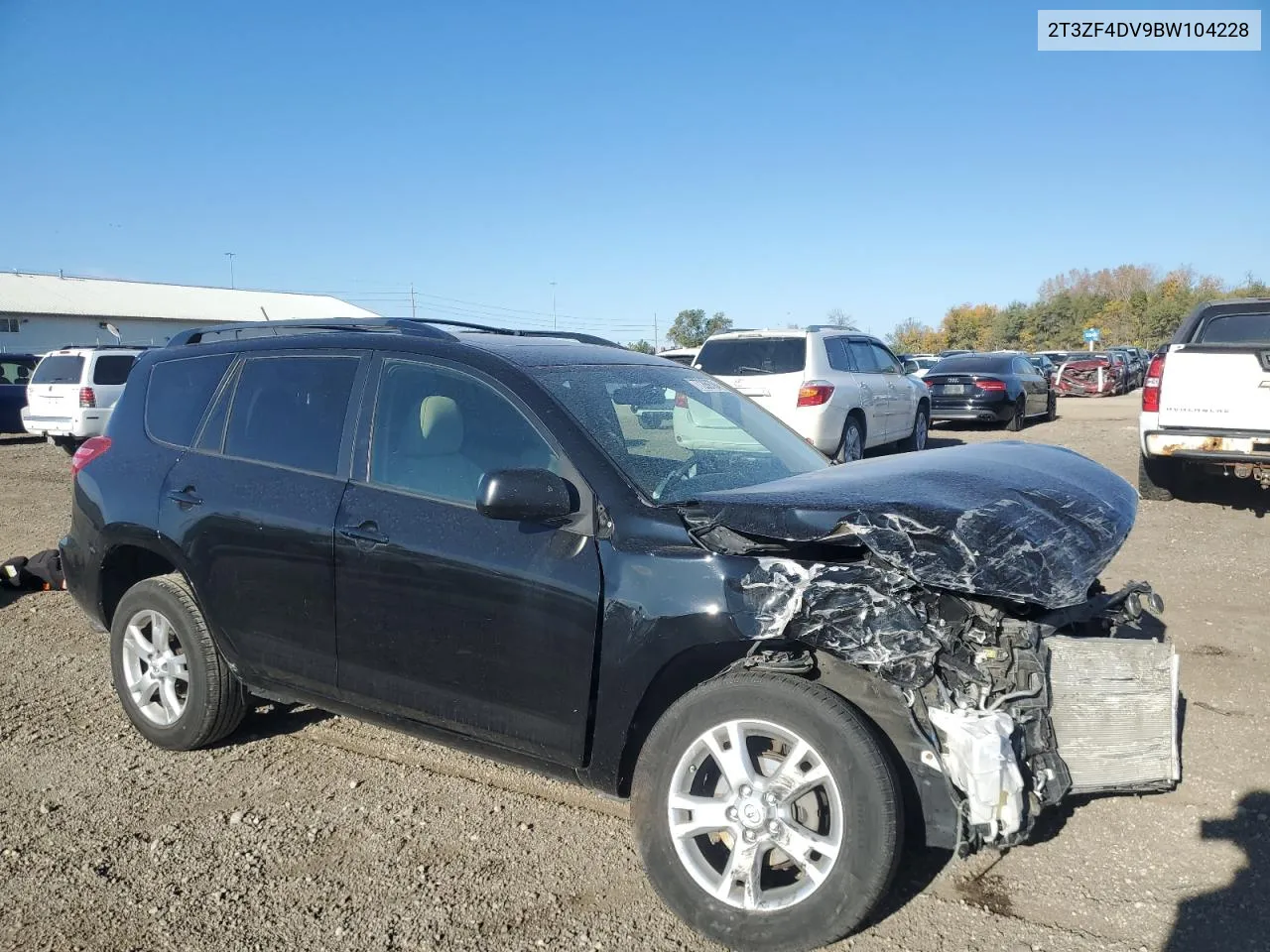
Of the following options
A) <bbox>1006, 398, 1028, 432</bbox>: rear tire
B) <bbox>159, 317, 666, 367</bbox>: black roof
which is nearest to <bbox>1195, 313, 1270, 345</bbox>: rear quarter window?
<bbox>159, 317, 666, 367</bbox>: black roof

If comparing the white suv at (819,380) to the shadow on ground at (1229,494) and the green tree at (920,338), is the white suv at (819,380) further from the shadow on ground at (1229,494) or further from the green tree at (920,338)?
the green tree at (920,338)

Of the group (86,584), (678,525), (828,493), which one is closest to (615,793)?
(678,525)

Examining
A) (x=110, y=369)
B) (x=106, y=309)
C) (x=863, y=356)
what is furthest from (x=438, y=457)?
(x=106, y=309)

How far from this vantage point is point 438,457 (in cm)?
368

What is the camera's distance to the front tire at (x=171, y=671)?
424 centimetres

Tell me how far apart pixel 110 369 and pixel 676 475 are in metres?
16.8

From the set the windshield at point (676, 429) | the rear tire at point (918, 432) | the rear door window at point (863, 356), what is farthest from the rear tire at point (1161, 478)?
the windshield at point (676, 429)

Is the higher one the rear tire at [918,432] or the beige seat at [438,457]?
the beige seat at [438,457]

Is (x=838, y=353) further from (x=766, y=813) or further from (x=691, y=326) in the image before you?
(x=691, y=326)

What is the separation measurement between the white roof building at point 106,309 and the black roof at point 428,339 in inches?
1710

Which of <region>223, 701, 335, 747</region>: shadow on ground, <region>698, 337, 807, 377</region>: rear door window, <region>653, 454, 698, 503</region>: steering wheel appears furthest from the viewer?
<region>698, 337, 807, 377</region>: rear door window

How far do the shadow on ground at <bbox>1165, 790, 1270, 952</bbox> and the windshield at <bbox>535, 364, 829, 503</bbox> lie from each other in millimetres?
1935

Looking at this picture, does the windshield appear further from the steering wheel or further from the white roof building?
the white roof building

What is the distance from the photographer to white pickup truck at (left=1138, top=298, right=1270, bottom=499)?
27.2 ft
